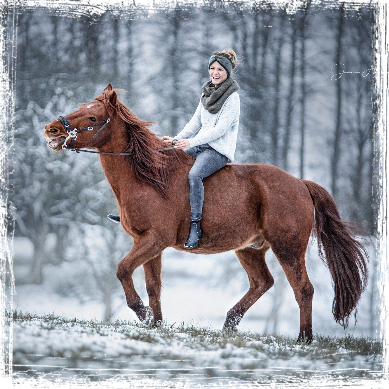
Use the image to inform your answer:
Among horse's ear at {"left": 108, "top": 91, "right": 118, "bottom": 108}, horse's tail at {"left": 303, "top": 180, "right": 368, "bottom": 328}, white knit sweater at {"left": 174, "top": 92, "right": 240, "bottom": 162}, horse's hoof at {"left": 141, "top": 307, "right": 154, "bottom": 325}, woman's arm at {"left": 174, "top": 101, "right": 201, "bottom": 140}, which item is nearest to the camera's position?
horse's hoof at {"left": 141, "top": 307, "right": 154, "bottom": 325}

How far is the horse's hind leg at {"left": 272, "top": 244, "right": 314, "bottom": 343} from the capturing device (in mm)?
5551

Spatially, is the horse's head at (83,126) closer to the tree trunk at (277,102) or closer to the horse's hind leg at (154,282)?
the horse's hind leg at (154,282)

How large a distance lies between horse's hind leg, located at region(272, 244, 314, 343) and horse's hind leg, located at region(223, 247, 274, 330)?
668 mm

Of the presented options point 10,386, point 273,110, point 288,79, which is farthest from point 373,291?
point 10,386

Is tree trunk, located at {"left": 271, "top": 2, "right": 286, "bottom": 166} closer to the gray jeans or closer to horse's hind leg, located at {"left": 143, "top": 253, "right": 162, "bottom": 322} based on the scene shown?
the gray jeans

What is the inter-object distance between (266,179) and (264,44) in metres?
11.8

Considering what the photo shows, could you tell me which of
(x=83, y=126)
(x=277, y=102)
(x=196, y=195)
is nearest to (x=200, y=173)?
(x=196, y=195)

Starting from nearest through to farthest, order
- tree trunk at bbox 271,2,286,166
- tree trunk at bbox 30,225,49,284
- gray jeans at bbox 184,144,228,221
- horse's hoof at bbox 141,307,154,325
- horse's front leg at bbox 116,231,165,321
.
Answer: horse's front leg at bbox 116,231,165,321 → horse's hoof at bbox 141,307,154,325 → gray jeans at bbox 184,144,228,221 → tree trunk at bbox 30,225,49,284 → tree trunk at bbox 271,2,286,166

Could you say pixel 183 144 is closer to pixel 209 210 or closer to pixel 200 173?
pixel 200 173

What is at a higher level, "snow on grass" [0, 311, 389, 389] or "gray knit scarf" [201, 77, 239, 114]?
"gray knit scarf" [201, 77, 239, 114]

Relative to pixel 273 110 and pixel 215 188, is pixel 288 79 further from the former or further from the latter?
pixel 215 188

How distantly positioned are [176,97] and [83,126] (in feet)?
34.9

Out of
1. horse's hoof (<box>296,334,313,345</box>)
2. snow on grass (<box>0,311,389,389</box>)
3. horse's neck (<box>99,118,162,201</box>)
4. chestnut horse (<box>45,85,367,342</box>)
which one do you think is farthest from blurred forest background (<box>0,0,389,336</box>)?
snow on grass (<box>0,311,389,389</box>)

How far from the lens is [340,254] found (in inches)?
230
